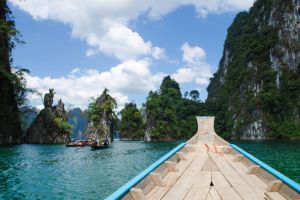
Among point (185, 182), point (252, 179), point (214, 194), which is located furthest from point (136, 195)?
point (252, 179)

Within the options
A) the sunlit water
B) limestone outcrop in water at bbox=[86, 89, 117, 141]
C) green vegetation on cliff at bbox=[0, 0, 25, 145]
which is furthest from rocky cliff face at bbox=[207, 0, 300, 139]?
green vegetation on cliff at bbox=[0, 0, 25, 145]

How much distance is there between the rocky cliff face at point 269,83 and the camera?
103500 mm

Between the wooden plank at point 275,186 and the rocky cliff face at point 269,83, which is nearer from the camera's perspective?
the wooden plank at point 275,186

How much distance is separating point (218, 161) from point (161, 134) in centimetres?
10134

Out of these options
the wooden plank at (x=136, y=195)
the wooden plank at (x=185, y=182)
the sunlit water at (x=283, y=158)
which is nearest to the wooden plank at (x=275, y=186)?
the wooden plank at (x=185, y=182)

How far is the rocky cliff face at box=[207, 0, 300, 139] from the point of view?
104 m

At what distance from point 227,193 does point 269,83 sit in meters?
115

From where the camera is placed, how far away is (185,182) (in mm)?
7082

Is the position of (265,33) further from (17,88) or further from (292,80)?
(17,88)

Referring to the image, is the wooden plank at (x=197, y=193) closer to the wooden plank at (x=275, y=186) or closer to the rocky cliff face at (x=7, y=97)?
the wooden plank at (x=275, y=186)

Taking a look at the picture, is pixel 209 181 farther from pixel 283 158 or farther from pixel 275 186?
pixel 283 158

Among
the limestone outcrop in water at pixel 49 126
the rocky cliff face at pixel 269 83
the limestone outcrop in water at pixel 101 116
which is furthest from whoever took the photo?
the rocky cliff face at pixel 269 83

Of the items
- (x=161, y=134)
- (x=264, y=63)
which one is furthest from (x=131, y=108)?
(x=264, y=63)

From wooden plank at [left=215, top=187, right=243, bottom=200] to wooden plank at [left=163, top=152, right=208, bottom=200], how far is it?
0.61 m
